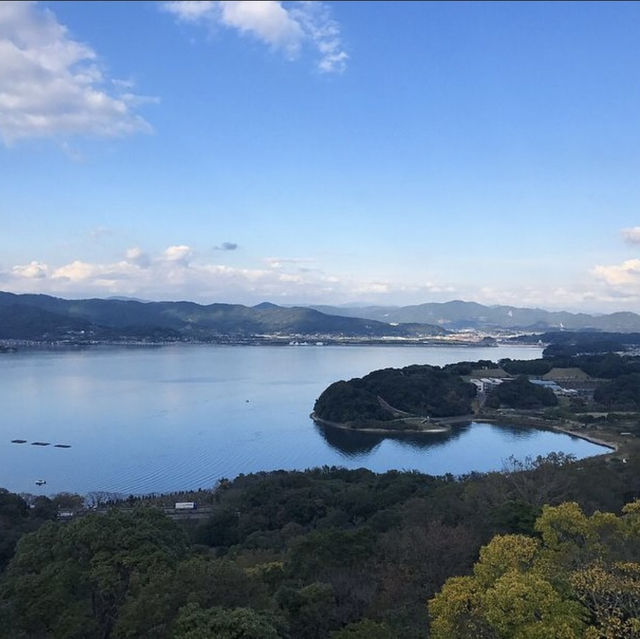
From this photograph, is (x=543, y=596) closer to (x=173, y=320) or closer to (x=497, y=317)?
(x=173, y=320)

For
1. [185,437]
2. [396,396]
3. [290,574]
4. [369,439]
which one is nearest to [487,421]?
[396,396]

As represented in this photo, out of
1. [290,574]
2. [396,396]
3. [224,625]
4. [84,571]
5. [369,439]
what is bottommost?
[369,439]

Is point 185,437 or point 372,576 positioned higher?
point 372,576

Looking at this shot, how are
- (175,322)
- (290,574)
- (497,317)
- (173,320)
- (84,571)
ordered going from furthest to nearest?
(497,317) → (173,320) → (175,322) → (290,574) → (84,571)

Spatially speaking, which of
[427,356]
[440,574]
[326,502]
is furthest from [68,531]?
[427,356]

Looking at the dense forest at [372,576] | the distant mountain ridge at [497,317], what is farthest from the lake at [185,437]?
the distant mountain ridge at [497,317]

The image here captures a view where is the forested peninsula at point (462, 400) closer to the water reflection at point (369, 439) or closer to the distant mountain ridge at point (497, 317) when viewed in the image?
the water reflection at point (369, 439)
